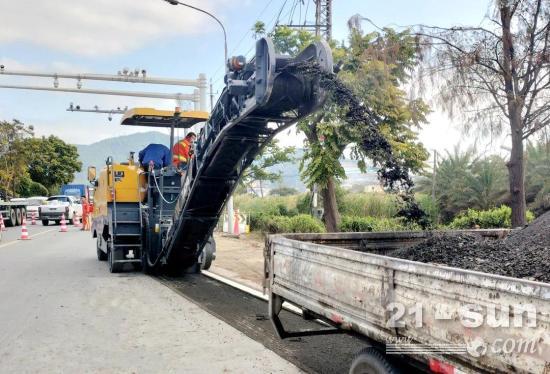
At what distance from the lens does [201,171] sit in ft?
27.3

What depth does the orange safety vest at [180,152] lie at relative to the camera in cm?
1058

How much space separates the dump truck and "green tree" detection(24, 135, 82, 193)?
48.9 metres

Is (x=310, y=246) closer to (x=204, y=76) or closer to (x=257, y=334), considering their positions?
(x=257, y=334)

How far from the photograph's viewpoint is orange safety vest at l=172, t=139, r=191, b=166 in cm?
1058

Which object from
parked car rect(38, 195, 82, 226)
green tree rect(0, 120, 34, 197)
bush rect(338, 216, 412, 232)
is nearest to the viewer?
bush rect(338, 216, 412, 232)

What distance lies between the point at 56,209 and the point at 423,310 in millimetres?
28979

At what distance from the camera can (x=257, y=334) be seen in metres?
6.07

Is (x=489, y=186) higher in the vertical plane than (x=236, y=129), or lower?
lower

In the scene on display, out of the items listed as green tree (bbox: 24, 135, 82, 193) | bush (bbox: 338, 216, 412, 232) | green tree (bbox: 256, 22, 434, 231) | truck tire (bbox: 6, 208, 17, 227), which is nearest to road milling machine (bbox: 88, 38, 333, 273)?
Answer: green tree (bbox: 256, 22, 434, 231)

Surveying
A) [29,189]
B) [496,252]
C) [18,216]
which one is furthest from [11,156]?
[496,252]

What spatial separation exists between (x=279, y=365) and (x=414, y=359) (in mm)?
2266

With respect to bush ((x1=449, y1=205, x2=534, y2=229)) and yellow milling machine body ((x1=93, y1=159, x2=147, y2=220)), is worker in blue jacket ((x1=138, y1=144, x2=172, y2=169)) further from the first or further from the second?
bush ((x1=449, y1=205, x2=534, y2=229))

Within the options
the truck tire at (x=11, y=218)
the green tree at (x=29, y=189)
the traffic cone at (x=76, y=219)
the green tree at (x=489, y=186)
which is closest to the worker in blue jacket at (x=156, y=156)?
the green tree at (x=489, y=186)

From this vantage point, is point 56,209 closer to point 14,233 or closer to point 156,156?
point 14,233
